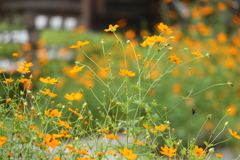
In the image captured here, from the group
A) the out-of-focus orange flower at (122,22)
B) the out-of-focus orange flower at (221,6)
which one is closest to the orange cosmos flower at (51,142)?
the out-of-focus orange flower at (221,6)

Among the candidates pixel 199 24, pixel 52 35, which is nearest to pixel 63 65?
pixel 52 35

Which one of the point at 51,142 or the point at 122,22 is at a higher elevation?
the point at 51,142

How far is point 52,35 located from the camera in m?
6.86

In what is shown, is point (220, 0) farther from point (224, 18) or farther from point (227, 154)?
point (227, 154)

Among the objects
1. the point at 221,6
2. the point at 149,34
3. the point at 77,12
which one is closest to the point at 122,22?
the point at 77,12

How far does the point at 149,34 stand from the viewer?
304 inches

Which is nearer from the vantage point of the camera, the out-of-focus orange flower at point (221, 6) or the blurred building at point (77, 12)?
the out-of-focus orange flower at point (221, 6)

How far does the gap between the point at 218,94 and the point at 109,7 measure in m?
4.47

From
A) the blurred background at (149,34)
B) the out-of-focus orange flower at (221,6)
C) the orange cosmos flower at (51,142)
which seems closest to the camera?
the orange cosmos flower at (51,142)

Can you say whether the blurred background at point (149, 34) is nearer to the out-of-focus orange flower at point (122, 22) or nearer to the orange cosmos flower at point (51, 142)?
the out-of-focus orange flower at point (122, 22)

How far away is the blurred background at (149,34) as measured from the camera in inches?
182

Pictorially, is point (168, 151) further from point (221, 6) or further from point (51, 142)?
point (221, 6)

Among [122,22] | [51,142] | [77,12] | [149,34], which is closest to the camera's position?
[51,142]

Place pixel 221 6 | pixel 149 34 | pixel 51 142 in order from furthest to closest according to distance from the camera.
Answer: pixel 149 34 < pixel 221 6 < pixel 51 142
